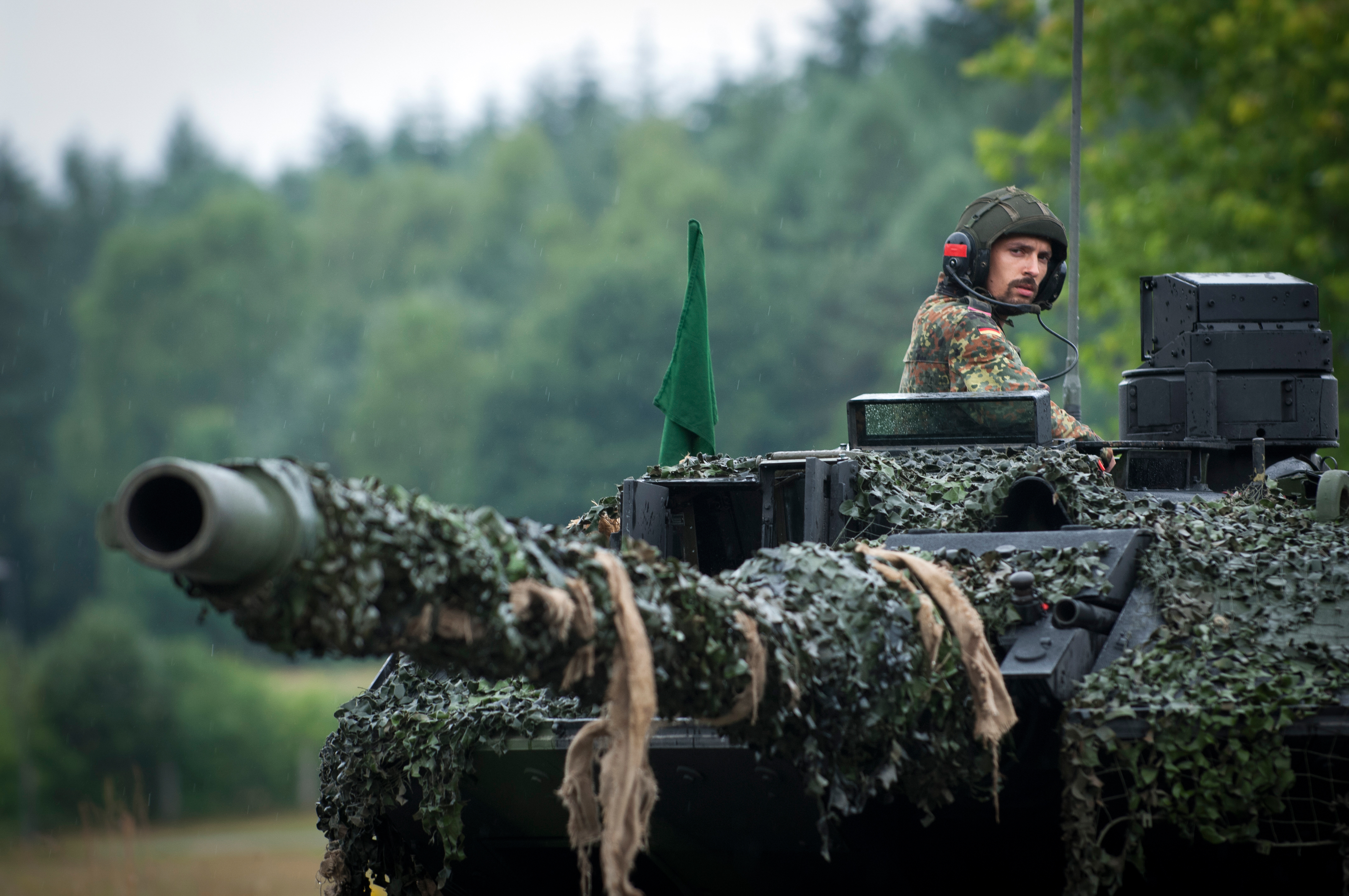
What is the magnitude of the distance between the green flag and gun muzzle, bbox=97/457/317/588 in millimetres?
4333

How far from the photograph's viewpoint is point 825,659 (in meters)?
3.68

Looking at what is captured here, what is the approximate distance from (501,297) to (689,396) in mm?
42909

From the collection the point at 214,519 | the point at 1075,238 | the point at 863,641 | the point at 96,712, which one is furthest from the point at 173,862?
the point at 214,519

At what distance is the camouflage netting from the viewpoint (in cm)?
307

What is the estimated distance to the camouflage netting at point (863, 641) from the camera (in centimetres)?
307

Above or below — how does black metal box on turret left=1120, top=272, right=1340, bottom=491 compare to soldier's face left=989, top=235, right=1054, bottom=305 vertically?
below

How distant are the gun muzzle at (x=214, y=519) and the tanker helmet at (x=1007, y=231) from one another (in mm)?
4356

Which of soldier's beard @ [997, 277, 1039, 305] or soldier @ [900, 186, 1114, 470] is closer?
soldier @ [900, 186, 1114, 470]

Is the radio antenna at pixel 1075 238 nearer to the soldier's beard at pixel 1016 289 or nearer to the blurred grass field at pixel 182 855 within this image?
the soldier's beard at pixel 1016 289

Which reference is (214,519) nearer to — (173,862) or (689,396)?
(689,396)

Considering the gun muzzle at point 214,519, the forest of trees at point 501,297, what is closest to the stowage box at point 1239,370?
the gun muzzle at point 214,519

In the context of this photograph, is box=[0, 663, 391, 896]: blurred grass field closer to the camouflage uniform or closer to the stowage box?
the camouflage uniform

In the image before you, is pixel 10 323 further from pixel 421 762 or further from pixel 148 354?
pixel 421 762

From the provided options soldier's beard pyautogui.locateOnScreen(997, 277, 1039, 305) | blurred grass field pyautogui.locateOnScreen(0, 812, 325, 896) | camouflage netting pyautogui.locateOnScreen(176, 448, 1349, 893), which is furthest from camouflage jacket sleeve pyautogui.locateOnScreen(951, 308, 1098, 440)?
blurred grass field pyautogui.locateOnScreen(0, 812, 325, 896)
